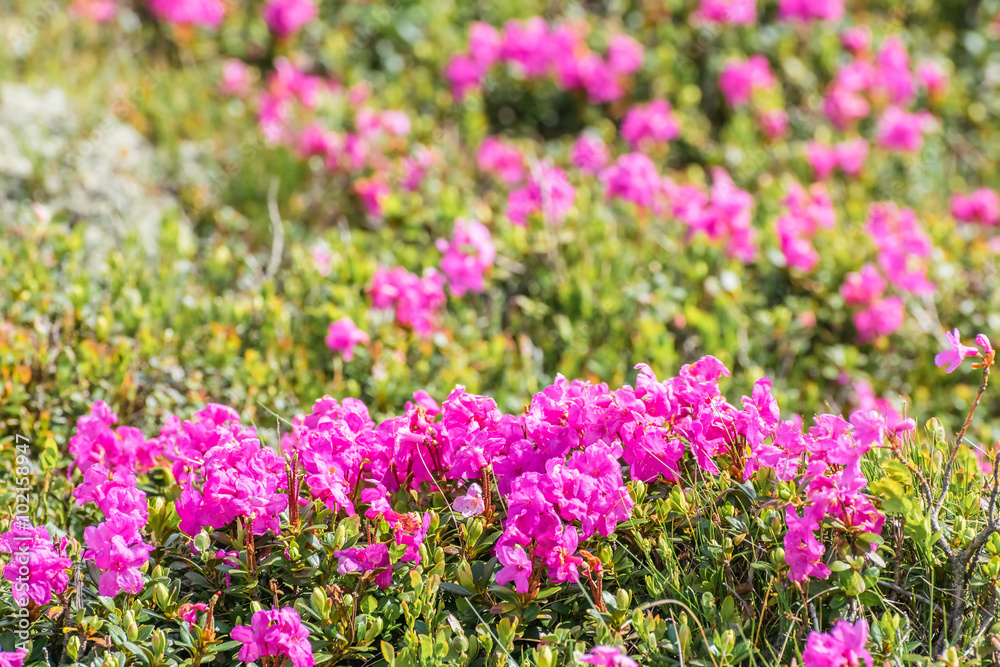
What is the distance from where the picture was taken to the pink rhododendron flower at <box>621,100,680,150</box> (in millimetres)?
5625

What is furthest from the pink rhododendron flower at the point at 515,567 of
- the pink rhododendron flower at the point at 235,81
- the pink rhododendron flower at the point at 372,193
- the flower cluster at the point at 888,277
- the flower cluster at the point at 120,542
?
the pink rhododendron flower at the point at 235,81

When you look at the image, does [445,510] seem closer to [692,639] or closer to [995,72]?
[692,639]

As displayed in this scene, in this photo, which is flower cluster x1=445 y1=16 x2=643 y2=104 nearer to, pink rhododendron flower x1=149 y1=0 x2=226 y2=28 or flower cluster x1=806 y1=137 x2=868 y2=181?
flower cluster x1=806 y1=137 x2=868 y2=181

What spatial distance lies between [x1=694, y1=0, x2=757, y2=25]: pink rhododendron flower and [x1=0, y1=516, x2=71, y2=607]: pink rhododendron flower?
19.1 ft

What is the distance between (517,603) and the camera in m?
2.10

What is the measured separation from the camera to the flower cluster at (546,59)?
19.7 ft

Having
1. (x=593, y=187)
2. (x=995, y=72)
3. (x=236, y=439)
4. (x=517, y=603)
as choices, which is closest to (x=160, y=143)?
(x=593, y=187)

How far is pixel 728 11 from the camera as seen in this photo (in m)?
6.62

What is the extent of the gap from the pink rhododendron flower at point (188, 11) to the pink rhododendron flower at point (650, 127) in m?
2.88

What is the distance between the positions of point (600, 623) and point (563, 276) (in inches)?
95.7

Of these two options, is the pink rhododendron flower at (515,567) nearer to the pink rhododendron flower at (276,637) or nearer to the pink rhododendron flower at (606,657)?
the pink rhododendron flower at (606,657)

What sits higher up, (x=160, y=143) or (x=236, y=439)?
(x=236, y=439)

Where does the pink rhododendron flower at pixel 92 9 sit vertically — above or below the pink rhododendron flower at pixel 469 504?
below

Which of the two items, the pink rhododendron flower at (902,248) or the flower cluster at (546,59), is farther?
the flower cluster at (546,59)
